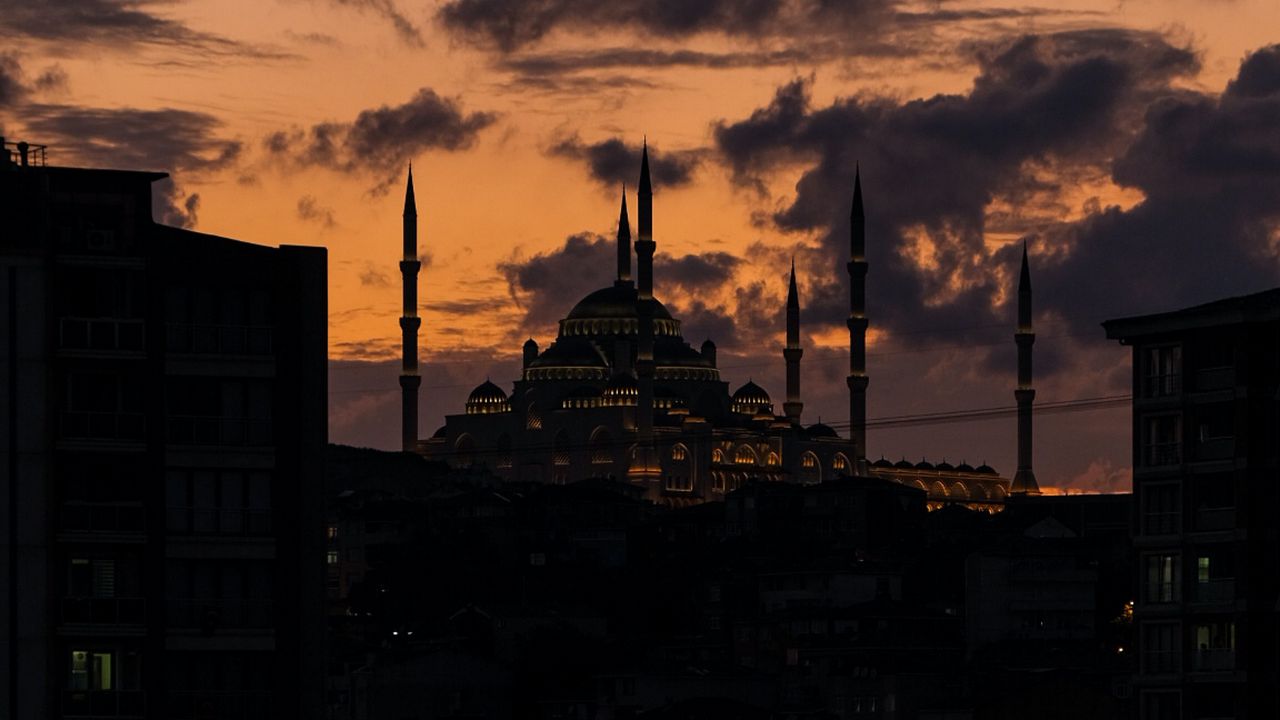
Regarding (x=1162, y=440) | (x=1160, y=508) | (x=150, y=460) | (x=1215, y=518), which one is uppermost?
(x=1162, y=440)

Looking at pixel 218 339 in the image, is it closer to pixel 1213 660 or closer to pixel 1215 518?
pixel 1215 518

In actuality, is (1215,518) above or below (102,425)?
below

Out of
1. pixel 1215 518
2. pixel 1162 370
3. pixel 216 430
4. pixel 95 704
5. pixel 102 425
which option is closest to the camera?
pixel 95 704

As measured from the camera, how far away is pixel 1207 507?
53719 mm

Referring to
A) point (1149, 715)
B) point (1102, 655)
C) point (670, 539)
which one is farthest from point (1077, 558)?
point (1149, 715)

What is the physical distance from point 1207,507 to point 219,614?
18.9 m

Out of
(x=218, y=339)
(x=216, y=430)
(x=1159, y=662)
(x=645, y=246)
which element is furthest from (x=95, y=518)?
(x=645, y=246)

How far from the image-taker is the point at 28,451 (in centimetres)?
3975

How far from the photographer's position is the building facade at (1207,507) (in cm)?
5238

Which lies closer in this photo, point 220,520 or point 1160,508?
point 220,520

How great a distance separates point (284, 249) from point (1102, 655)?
5956 centimetres

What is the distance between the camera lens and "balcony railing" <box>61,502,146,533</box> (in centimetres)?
3988

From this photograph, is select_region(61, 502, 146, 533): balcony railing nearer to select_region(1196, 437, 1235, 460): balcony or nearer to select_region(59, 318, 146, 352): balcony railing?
select_region(59, 318, 146, 352): balcony railing

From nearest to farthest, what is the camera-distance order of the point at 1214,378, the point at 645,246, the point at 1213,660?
the point at 1213,660 < the point at 1214,378 < the point at 645,246
